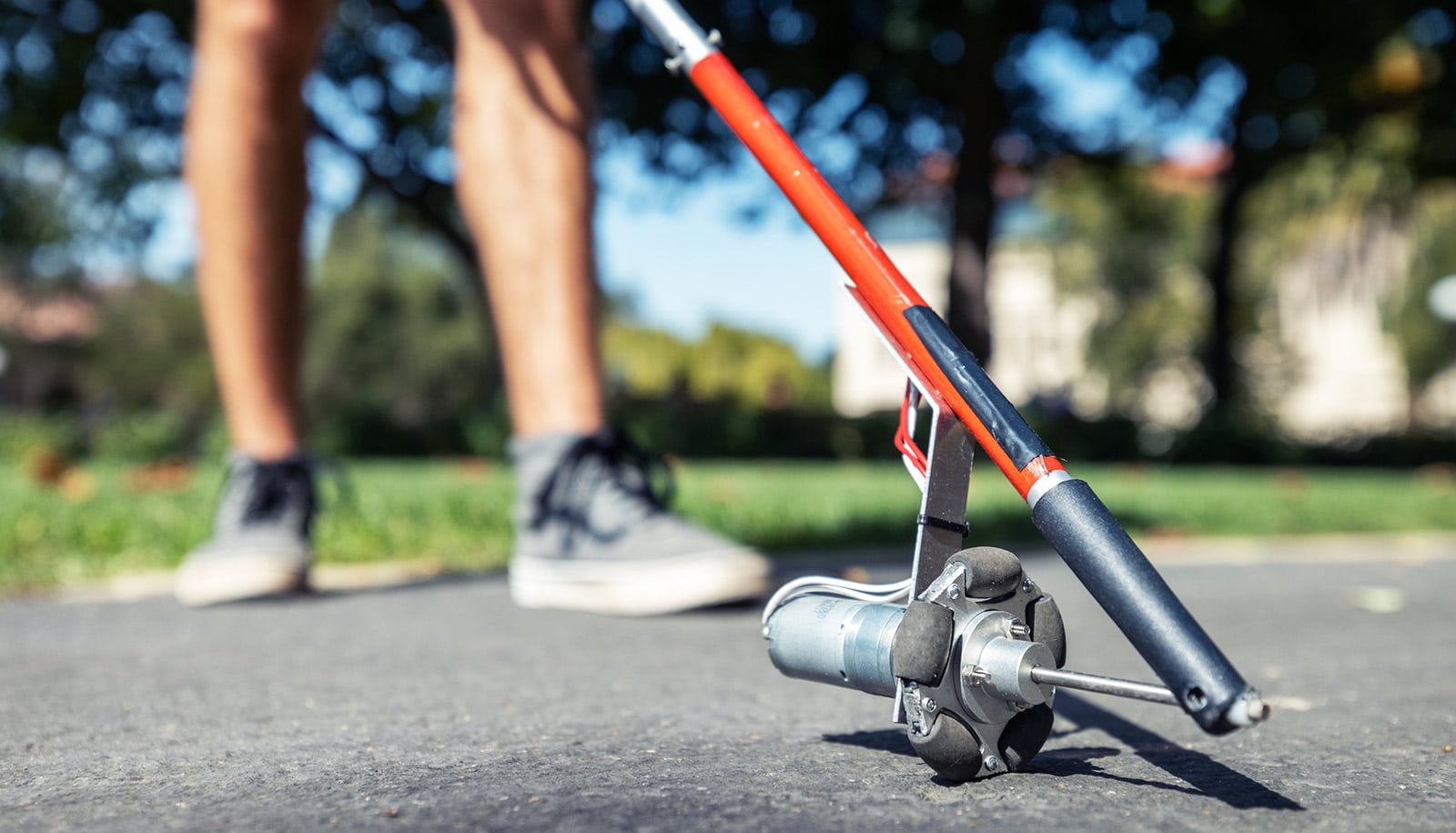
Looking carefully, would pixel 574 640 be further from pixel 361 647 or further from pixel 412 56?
pixel 412 56

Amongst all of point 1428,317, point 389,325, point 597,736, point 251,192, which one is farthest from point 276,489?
point 1428,317

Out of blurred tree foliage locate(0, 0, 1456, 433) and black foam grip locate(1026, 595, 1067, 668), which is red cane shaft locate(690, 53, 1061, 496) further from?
blurred tree foliage locate(0, 0, 1456, 433)

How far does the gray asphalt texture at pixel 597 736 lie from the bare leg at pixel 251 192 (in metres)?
0.45

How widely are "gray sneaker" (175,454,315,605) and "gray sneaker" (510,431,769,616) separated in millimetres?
439

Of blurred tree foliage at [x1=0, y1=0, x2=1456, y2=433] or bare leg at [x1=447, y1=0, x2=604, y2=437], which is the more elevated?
blurred tree foliage at [x1=0, y1=0, x2=1456, y2=433]

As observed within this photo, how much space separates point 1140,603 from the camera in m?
0.88

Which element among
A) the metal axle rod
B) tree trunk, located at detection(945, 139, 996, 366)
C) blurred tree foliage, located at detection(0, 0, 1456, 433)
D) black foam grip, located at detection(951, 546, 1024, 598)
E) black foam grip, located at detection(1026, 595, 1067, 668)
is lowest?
the metal axle rod

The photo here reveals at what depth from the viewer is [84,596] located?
254 cm

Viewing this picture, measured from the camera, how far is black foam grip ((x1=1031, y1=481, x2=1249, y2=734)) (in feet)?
2.75

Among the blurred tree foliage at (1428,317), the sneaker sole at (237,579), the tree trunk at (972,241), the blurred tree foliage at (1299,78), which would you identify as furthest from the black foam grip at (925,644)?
the blurred tree foliage at (1428,317)

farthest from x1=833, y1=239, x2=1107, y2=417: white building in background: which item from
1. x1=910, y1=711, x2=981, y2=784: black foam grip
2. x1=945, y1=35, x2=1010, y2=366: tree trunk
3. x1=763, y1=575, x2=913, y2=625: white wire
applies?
x1=910, y1=711, x2=981, y2=784: black foam grip

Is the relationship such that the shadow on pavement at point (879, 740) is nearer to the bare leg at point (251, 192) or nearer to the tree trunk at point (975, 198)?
the bare leg at point (251, 192)

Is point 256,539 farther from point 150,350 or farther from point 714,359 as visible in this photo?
point 714,359

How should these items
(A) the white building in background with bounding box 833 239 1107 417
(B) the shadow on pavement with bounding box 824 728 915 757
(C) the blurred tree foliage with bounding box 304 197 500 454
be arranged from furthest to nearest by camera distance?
(A) the white building in background with bounding box 833 239 1107 417
(C) the blurred tree foliage with bounding box 304 197 500 454
(B) the shadow on pavement with bounding box 824 728 915 757
